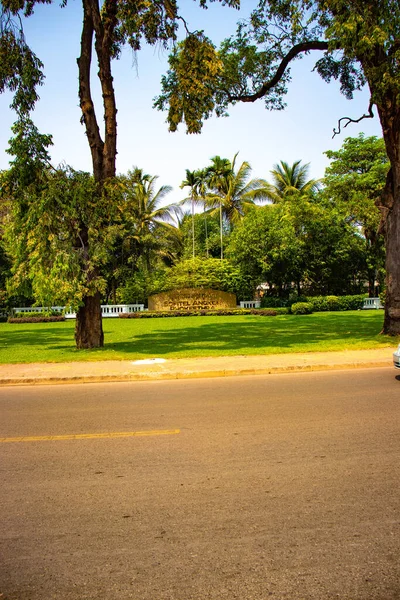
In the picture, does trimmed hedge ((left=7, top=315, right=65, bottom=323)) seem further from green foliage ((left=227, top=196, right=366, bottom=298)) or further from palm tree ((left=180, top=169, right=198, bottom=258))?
palm tree ((left=180, top=169, right=198, bottom=258))

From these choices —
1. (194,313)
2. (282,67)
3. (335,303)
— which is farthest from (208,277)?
(282,67)

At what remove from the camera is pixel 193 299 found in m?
40.2

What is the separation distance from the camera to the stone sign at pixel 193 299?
40.0m

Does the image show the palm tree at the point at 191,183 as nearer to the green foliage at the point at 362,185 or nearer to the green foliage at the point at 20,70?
the green foliage at the point at 362,185

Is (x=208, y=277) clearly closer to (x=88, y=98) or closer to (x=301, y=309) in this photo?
(x=301, y=309)

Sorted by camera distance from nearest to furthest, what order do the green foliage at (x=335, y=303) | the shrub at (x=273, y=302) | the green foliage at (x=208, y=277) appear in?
the green foliage at (x=335, y=303)
the shrub at (x=273, y=302)
the green foliage at (x=208, y=277)

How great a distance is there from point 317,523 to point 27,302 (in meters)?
39.4

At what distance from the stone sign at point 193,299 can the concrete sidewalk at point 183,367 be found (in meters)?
26.6

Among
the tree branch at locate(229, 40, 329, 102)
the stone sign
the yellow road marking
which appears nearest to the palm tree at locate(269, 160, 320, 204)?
the stone sign

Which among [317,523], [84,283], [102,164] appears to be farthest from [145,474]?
[102,164]

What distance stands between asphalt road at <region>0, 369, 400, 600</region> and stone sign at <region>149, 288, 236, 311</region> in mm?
32208

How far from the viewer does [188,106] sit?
58.1 ft

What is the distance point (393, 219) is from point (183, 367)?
9661mm

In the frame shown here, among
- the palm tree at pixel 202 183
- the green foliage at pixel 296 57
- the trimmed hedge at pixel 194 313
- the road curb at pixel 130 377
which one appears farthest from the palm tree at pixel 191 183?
the road curb at pixel 130 377
